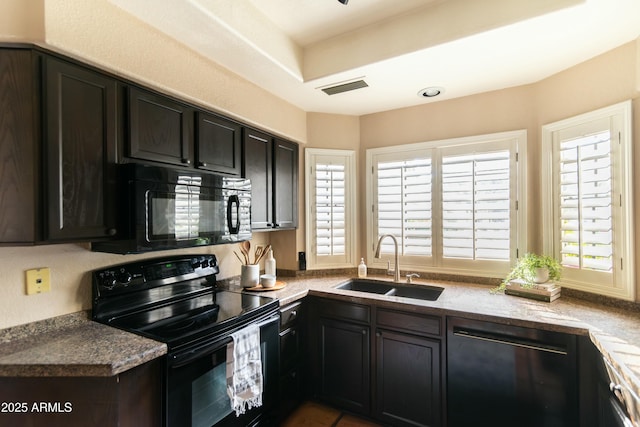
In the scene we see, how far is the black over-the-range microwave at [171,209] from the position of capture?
1424 mm

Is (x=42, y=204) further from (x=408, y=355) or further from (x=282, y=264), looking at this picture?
(x=408, y=355)

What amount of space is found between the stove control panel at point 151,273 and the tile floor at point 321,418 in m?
1.22

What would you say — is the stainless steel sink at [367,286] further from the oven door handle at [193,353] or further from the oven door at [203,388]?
the oven door handle at [193,353]

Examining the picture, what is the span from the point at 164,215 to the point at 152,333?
0.57m

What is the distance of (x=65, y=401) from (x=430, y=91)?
2.84 meters

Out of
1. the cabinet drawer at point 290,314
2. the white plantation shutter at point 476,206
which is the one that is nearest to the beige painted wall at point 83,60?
the cabinet drawer at point 290,314

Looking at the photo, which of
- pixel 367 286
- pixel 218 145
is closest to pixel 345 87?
pixel 218 145

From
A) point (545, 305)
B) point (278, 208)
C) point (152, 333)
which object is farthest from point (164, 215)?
point (545, 305)

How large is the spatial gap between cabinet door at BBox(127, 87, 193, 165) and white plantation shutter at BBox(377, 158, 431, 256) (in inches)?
68.3

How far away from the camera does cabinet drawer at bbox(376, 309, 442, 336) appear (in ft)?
6.21

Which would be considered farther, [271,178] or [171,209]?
[271,178]

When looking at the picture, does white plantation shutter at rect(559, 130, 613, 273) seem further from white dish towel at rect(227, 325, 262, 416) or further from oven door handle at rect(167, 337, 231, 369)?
oven door handle at rect(167, 337, 231, 369)

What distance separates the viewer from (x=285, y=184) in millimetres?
2633

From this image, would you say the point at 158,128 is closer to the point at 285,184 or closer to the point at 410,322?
the point at 285,184
